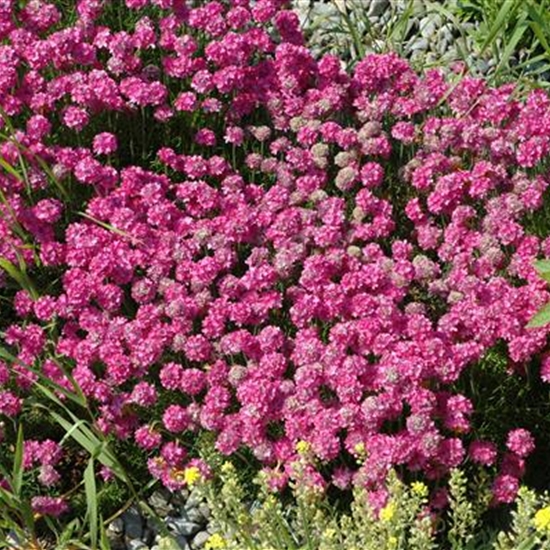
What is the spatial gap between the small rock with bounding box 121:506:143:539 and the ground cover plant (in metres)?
0.08

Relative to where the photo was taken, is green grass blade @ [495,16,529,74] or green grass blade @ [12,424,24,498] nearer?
green grass blade @ [12,424,24,498]

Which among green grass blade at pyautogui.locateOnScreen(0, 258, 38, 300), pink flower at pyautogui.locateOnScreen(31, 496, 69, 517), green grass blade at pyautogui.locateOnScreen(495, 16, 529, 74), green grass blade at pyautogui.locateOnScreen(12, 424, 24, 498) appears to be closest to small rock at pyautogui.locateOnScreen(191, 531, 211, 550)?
pink flower at pyautogui.locateOnScreen(31, 496, 69, 517)

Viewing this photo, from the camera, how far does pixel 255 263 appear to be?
425 cm

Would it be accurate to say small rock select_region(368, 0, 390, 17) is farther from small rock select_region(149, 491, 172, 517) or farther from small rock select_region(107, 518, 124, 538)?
small rock select_region(107, 518, 124, 538)

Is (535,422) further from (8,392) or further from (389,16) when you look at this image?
(389,16)

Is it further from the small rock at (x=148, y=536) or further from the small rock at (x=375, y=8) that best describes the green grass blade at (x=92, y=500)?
the small rock at (x=375, y=8)

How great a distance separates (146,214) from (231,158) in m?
0.59

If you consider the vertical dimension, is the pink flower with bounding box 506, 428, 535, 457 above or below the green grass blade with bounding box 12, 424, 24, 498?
above

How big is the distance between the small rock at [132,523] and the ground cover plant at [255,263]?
3.3 inches

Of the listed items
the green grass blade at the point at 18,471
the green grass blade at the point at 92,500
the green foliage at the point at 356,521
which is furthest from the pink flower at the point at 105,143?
the green foliage at the point at 356,521

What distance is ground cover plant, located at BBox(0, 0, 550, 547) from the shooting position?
152 inches

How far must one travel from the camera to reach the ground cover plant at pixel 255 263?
3871 mm

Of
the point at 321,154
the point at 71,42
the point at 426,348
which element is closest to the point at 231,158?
the point at 321,154

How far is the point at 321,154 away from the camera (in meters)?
4.63
